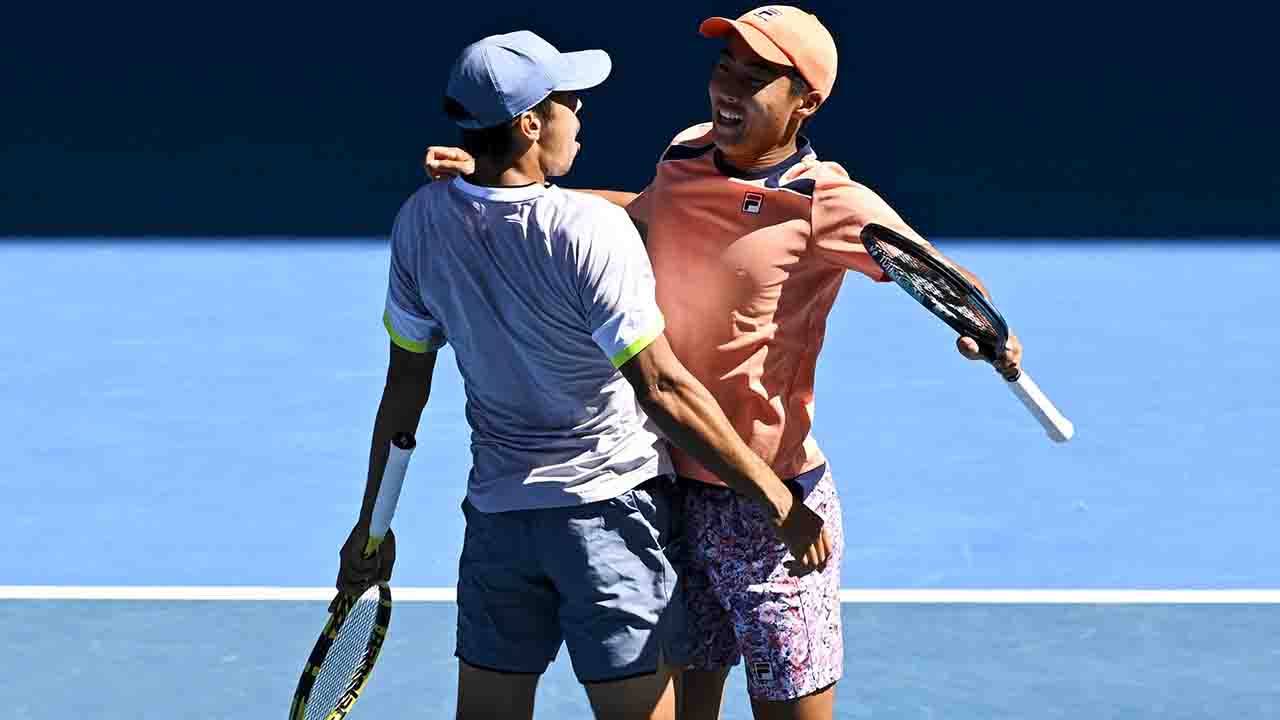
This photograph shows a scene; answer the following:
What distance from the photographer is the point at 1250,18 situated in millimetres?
12883

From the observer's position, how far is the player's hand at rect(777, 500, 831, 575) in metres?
4.08

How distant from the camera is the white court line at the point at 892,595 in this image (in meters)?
6.37

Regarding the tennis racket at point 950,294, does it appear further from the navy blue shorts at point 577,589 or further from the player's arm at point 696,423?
the navy blue shorts at point 577,589

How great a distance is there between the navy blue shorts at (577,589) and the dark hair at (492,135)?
702mm

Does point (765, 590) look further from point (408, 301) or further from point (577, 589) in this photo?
point (408, 301)

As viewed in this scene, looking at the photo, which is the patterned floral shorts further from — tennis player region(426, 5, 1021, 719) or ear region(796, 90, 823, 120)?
ear region(796, 90, 823, 120)

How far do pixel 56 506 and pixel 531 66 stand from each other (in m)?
3.93

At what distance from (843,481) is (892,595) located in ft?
3.65

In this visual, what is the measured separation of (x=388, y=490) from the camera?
14.1 feet

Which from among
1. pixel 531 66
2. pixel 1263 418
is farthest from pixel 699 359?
pixel 1263 418

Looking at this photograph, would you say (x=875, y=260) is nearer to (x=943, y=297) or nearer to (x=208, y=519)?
(x=943, y=297)

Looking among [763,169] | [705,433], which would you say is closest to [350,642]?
[705,433]

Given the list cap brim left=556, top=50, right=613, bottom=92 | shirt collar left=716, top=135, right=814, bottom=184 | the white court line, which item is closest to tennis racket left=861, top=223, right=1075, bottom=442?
shirt collar left=716, top=135, right=814, bottom=184

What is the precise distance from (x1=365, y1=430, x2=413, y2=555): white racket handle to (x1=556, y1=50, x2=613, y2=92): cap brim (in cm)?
81
